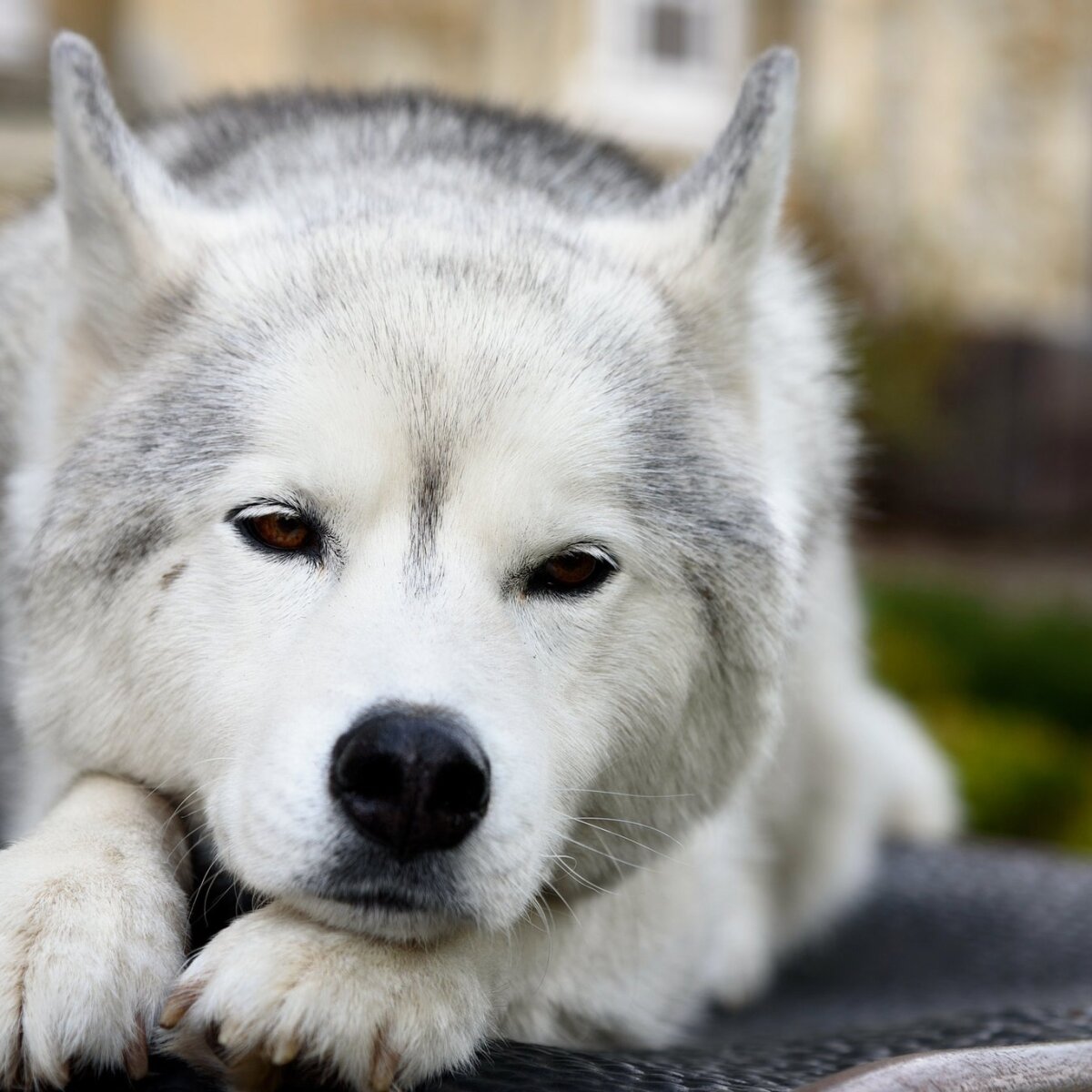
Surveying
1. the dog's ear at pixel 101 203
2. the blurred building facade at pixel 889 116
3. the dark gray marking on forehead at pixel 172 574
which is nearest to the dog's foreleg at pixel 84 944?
the dark gray marking on forehead at pixel 172 574

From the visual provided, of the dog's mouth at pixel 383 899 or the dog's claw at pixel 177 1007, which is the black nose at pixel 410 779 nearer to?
the dog's mouth at pixel 383 899

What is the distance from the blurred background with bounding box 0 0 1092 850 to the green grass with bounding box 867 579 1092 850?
2 centimetres

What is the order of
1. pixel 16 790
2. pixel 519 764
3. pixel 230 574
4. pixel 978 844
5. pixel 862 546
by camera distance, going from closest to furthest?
pixel 519 764
pixel 230 574
pixel 16 790
pixel 978 844
pixel 862 546

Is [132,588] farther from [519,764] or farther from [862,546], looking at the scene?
[862,546]

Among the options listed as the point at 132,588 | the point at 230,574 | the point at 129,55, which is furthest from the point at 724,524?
the point at 129,55

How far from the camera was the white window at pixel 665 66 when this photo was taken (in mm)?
13102

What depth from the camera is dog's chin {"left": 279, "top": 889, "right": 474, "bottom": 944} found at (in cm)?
190

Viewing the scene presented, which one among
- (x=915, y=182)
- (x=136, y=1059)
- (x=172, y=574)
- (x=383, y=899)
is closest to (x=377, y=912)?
(x=383, y=899)

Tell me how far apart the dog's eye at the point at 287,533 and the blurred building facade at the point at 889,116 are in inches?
321

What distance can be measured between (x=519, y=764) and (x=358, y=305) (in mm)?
826

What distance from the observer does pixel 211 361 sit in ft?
7.64

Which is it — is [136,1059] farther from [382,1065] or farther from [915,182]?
[915,182]

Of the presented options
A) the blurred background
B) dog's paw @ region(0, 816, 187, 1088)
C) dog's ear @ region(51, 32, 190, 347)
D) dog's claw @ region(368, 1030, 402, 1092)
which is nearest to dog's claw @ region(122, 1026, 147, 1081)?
dog's paw @ region(0, 816, 187, 1088)

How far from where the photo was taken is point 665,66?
1380 cm
